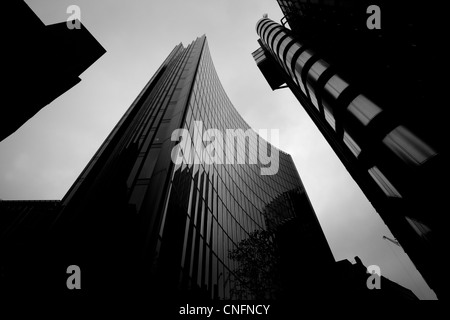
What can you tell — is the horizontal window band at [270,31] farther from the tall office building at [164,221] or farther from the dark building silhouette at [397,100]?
the dark building silhouette at [397,100]

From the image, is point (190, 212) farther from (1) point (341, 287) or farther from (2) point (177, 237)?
(1) point (341, 287)

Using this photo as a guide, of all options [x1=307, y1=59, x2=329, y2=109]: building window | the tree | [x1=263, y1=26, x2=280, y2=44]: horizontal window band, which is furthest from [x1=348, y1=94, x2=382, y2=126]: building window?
the tree

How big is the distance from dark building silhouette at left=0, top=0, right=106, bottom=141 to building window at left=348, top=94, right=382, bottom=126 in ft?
25.1

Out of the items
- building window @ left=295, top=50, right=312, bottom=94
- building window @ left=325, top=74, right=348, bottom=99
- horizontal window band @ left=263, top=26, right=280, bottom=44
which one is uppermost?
horizontal window band @ left=263, top=26, right=280, bottom=44

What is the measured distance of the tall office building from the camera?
912 centimetres

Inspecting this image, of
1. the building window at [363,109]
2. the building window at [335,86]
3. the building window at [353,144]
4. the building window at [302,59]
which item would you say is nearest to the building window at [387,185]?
the building window at [353,144]

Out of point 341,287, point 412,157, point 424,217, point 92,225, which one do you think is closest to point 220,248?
point 92,225

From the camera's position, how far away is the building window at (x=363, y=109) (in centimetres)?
573

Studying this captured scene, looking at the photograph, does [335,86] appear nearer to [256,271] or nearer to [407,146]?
[407,146]

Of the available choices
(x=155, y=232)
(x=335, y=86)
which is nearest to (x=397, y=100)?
(x=335, y=86)

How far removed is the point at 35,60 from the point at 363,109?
8.29m

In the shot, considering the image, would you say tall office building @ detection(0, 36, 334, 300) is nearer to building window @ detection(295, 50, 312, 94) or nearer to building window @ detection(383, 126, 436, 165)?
building window @ detection(295, 50, 312, 94)

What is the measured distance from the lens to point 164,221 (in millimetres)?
10609
